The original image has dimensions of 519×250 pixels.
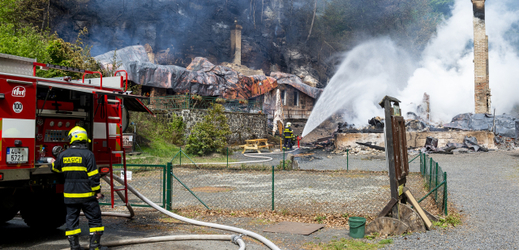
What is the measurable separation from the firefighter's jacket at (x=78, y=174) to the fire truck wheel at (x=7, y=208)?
1326 mm

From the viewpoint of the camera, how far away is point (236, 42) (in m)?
47.1

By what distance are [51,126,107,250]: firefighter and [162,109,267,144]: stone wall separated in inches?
779

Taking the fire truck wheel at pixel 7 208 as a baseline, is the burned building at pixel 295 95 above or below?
above

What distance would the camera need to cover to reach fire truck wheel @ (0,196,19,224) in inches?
220

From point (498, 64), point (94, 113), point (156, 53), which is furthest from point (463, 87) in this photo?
point (94, 113)

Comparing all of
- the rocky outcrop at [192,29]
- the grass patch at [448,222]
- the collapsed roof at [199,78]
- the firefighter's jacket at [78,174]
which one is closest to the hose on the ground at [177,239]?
the firefighter's jacket at [78,174]

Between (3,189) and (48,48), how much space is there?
52.0 ft

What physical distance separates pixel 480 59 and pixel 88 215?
35.3 meters

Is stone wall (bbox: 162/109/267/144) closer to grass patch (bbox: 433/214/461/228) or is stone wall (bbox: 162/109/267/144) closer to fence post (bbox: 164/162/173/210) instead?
fence post (bbox: 164/162/173/210)

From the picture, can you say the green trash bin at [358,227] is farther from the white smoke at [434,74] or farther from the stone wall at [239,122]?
the white smoke at [434,74]

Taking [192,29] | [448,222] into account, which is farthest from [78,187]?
[192,29]

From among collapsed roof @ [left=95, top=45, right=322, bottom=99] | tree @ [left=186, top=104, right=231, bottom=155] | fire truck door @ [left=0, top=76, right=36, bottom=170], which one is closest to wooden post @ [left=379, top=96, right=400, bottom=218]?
fire truck door @ [left=0, top=76, right=36, bottom=170]

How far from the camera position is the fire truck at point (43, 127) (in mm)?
5008

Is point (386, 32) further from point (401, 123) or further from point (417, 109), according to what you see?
point (401, 123)
